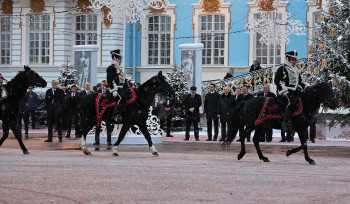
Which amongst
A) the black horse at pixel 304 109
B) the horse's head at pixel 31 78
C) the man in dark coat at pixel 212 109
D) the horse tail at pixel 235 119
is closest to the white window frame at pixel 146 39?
the man in dark coat at pixel 212 109

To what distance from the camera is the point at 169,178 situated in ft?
35.1

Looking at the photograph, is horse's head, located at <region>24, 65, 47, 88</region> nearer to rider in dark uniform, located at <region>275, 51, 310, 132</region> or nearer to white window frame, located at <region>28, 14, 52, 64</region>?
rider in dark uniform, located at <region>275, 51, 310, 132</region>

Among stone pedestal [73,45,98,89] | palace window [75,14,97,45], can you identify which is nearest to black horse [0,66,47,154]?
stone pedestal [73,45,98,89]

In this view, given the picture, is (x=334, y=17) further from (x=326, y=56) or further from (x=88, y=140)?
(x=88, y=140)

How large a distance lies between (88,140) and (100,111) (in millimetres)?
4676

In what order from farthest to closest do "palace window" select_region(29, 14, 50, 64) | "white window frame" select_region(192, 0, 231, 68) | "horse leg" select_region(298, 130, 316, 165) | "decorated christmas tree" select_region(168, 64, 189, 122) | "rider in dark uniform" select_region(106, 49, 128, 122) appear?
"palace window" select_region(29, 14, 50, 64), "white window frame" select_region(192, 0, 231, 68), "decorated christmas tree" select_region(168, 64, 189, 122), "rider in dark uniform" select_region(106, 49, 128, 122), "horse leg" select_region(298, 130, 316, 165)

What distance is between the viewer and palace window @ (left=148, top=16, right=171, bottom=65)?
1378 inches

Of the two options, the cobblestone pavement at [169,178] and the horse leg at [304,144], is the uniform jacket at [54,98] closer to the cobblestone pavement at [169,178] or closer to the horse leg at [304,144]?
the cobblestone pavement at [169,178]

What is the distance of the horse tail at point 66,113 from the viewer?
638 inches

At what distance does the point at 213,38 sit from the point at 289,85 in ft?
64.8

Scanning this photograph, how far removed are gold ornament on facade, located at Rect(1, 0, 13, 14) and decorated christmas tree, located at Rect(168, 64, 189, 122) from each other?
13314 mm

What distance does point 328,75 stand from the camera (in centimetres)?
2112

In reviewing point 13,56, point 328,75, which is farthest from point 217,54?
→ point 328,75

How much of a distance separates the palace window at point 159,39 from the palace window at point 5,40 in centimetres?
754
